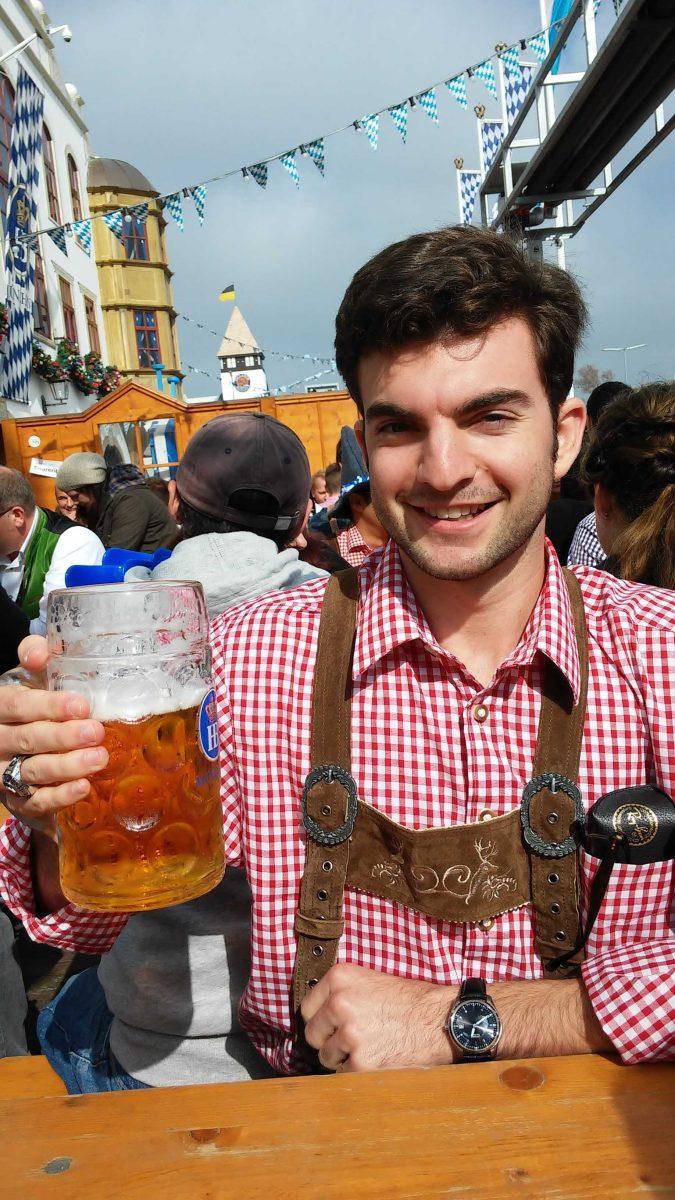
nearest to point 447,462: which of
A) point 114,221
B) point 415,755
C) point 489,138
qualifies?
point 415,755

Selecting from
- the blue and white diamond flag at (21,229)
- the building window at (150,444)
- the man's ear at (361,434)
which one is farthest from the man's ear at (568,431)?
the building window at (150,444)

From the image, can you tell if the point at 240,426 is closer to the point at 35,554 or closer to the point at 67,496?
the point at 35,554

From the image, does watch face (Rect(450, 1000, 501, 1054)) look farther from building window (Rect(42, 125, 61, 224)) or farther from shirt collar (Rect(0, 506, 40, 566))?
building window (Rect(42, 125, 61, 224))

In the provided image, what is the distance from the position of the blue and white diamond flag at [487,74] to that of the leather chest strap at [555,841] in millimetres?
8161

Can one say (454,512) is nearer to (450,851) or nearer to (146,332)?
(450,851)

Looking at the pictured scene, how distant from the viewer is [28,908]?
3.83 ft

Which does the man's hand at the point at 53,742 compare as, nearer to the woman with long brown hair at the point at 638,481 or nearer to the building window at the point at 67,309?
the woman with long brown hair at the point at 638,481

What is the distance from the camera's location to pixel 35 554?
13.3 ft

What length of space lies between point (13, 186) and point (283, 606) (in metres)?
10.2

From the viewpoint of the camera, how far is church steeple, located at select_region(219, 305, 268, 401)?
44625mm

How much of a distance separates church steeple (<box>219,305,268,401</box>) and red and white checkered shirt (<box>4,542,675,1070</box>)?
44.6 m

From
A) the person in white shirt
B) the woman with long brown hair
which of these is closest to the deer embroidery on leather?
the woman with long brown hair

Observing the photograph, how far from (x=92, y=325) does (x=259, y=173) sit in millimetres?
10803

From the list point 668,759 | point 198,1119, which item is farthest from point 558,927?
point 198,1119
